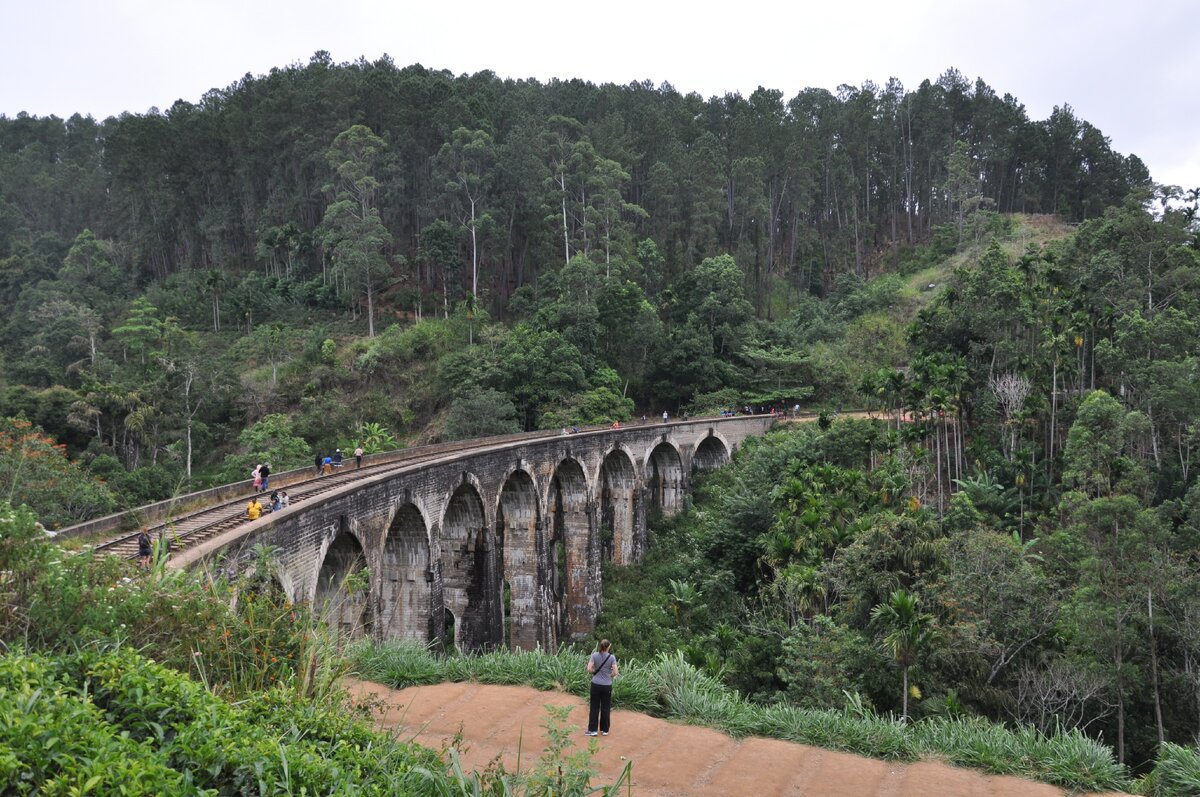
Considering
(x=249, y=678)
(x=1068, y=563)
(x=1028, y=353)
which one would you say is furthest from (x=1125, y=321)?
(x=249, y=678)

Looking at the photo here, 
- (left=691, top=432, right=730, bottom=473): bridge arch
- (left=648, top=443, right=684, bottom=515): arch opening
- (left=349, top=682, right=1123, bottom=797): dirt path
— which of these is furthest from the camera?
(left=691, top=432, right=730, bottom=473): bridge arch

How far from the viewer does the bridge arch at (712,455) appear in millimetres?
38188

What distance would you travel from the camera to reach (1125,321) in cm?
2798

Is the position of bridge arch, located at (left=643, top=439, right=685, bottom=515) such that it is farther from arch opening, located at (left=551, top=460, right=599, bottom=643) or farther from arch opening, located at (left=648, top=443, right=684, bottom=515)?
arch opening, located at (left=551, top=460, right=599, bottom=643)

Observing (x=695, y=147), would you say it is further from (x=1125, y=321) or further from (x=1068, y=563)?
(x=1068, y=563)

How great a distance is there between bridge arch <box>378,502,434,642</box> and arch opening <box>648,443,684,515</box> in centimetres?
2017

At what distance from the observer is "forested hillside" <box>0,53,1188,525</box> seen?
3684 centimetres

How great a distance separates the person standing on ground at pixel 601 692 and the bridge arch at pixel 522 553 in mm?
15855

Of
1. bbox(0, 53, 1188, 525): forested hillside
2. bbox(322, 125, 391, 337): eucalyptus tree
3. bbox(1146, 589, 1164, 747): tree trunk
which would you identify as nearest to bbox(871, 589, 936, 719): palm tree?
bbox(1146, 589, 1164, 747): tree trunk

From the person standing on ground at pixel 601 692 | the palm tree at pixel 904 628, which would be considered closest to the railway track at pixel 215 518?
the person standing on ground at pixel 601 692

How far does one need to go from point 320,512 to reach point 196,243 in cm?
5409

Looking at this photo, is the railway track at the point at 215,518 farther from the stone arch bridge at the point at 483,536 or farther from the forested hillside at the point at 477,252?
the forested hillside at the point at 477,252

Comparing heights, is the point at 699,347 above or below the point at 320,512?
above

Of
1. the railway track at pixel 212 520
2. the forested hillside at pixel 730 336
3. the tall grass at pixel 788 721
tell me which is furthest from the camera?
the forested hillside at pixel 730 336
